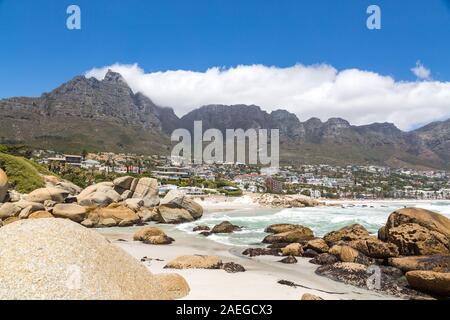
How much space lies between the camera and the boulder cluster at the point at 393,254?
11.9 m

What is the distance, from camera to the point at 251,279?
11.7 metres

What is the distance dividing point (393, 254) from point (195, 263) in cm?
887

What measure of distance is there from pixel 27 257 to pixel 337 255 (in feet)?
44.5

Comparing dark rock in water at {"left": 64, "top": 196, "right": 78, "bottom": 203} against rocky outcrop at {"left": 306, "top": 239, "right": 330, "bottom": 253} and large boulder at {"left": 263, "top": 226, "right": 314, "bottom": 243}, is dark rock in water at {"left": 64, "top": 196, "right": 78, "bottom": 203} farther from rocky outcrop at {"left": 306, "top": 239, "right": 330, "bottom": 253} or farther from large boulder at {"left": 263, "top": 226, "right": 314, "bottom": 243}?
rocky outcrop at {"left": 306, "top": 239, "right": 330, "bottom": 253}

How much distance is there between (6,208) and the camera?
1086 inches

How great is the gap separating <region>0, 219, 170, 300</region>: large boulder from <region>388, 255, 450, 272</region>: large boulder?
34.3ft

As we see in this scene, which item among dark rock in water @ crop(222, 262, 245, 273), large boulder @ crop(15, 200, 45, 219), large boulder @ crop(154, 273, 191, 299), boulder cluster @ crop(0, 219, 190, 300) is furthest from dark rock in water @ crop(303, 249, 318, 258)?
large boulder @ crop(15, 200, 45, 219)

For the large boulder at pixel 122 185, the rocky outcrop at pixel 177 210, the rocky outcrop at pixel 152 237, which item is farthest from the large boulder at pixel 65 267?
the large boulder at pixel 122 185

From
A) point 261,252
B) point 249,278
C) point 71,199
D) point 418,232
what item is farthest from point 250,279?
point 71,199

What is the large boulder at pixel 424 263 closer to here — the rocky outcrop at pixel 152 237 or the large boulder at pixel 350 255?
the large boulder at pixel 350 255

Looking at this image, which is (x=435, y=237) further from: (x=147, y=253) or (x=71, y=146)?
(x=71, y=146)

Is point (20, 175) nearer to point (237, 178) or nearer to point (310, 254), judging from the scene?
point (310, 254)
